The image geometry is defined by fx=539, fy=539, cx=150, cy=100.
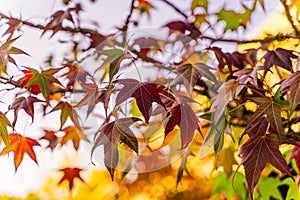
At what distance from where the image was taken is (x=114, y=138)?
89 centimetres

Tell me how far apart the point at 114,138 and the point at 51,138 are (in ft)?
1.91

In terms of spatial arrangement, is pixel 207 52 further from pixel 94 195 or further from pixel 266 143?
pixel 94 195

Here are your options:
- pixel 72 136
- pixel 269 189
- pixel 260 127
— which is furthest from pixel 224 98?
pixel 269 189

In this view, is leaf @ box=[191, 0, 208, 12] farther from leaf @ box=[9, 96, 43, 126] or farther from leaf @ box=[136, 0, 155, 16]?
leaf @ box=[9, 96, 43, 126]

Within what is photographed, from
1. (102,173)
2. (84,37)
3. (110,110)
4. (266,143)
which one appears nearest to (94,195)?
(102,173)

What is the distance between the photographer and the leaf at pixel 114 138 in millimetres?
889

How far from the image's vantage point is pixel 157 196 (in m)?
3.41

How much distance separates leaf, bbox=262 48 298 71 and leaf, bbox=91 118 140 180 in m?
0.35

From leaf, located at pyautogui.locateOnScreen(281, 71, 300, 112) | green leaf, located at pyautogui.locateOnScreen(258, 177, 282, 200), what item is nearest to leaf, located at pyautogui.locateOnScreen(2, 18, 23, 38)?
leaf, located at pyautogui.locateOnScreen(281, 71, 300, 112)

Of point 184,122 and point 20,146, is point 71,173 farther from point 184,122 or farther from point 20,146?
point 184,122

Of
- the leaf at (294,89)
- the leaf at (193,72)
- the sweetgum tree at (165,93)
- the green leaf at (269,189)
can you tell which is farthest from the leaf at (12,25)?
the green leaf at (269,189)

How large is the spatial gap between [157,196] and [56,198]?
636 mm

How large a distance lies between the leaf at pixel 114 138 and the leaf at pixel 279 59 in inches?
13.8

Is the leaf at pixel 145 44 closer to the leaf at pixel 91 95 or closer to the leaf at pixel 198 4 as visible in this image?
the leaf at pixel 198 4
